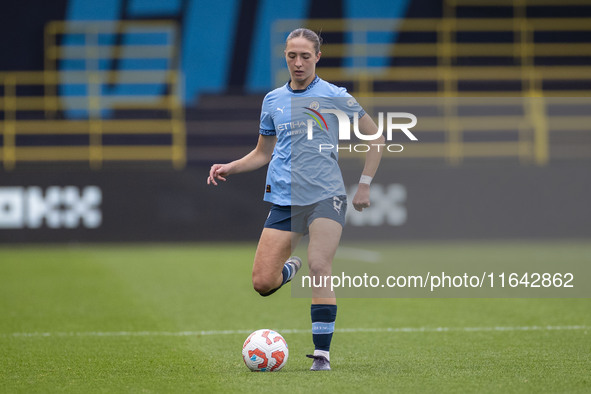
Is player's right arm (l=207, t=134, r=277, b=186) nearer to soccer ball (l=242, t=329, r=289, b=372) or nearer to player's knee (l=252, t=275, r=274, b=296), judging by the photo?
player's knee (l=252, t=275, r=274, b=296)

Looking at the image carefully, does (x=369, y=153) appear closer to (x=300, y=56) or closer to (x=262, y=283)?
(x=300, y=56)

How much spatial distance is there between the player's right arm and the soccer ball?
1.03m

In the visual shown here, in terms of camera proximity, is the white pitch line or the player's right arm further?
the white pitch line

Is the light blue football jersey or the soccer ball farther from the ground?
the light blue football jersey

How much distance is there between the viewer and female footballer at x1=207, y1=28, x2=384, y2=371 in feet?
18.4

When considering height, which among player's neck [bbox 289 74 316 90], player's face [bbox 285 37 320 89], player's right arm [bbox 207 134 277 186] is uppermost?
player's face [bbox 285 37 320 89]

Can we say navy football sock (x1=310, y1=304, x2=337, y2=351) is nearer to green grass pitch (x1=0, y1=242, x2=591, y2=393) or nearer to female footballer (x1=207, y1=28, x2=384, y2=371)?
female footballer (x1=207, y1=28, x2=384, y2=371)

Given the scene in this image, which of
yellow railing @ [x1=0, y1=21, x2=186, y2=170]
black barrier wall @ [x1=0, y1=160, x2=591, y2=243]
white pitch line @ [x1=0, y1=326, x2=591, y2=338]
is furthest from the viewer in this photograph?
yellow railing @ [x1=0, y1=21, x2=186, y2=170]

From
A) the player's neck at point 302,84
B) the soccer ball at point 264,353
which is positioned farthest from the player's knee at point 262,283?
the player's neck at point 302,84

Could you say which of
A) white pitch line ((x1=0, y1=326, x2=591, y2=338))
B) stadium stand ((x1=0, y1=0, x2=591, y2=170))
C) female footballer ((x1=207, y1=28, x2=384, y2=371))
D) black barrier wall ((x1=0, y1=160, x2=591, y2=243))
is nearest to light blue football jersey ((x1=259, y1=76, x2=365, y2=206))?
female footballer ((x1=207, y1=28, x2=384, y2=371))

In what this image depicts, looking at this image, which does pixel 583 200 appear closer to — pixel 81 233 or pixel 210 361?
pixel 81 233

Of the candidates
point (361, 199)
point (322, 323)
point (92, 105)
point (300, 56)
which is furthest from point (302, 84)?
point (92, 105)

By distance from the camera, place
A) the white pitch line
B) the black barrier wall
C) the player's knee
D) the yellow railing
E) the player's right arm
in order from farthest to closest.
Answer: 1. the yellow railing
2. the black barrier wall
3. the white pitch line
4. the player's right arm
5. the player's knee

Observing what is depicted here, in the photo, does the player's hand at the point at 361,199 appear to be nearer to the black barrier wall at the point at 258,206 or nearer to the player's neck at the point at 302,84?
the player's neck at the point at 302,84
